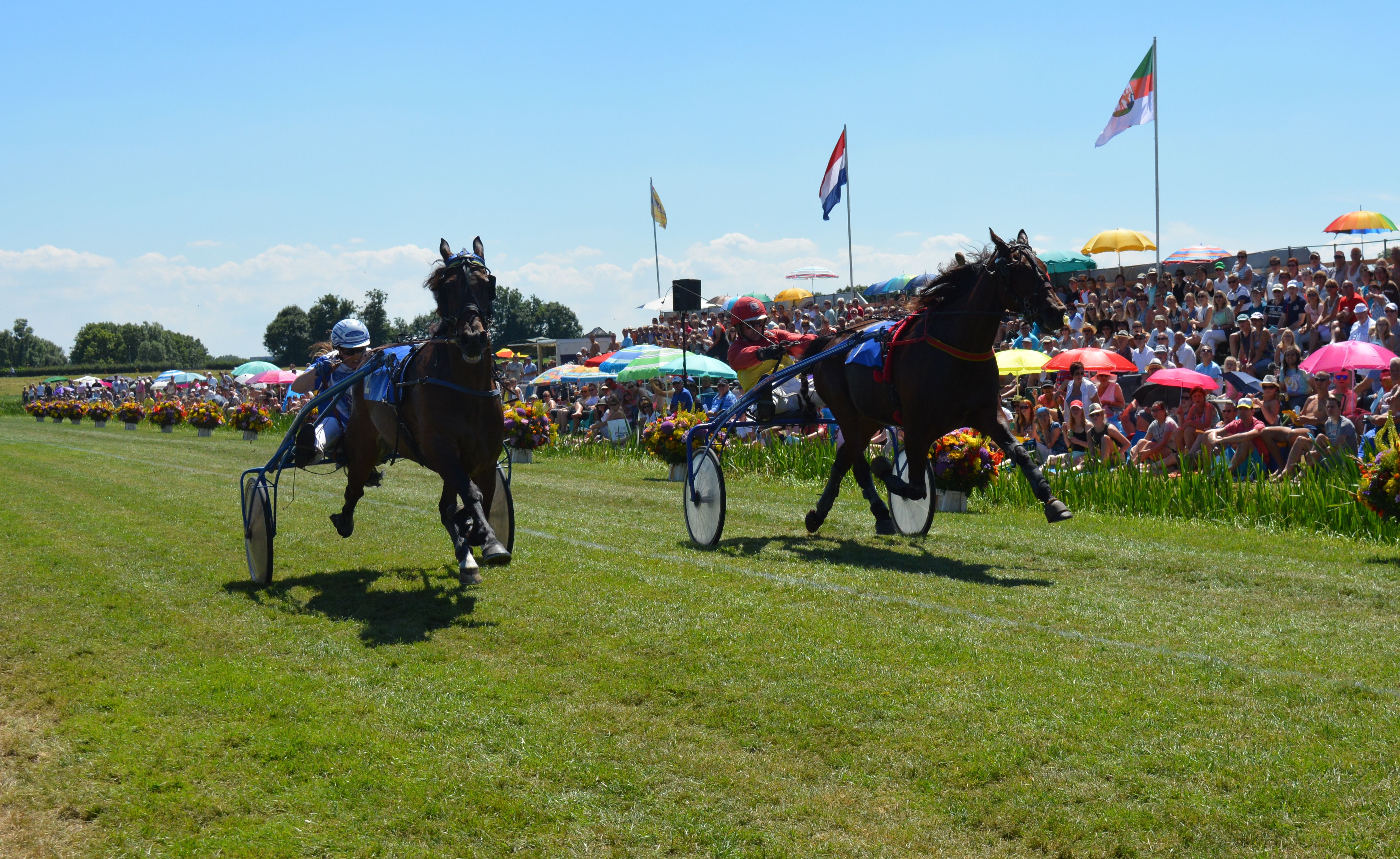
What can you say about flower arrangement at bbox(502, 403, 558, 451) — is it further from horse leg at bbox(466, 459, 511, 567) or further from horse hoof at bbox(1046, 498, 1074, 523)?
horse hoof at bbox(1046, 498, 1074, 523)

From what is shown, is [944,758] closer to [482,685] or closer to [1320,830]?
[1320,830]

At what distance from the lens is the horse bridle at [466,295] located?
7465mm

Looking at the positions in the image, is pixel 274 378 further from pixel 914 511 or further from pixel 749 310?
pixel 914 511

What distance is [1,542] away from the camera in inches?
448

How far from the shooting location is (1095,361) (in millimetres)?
16547

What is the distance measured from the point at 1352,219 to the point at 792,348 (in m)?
16.4

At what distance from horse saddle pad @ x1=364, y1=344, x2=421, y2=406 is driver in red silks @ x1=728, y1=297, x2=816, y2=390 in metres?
3.56

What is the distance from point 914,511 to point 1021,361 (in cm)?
750

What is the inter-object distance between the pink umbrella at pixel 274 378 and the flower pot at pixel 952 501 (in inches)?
1341

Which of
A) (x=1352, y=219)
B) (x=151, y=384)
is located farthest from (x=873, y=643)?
(x=151, y=384)

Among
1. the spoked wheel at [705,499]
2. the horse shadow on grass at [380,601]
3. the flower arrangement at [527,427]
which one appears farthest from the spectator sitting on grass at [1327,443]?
the flower arrangement at [527,427]

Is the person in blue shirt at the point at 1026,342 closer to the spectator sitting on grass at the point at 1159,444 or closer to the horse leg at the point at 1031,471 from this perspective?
the spectator sitting on grass at the point at 1159,444

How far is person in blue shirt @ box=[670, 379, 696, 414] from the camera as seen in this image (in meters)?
19.5

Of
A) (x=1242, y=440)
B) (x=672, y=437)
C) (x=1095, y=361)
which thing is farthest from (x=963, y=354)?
(x=672, y=437)
